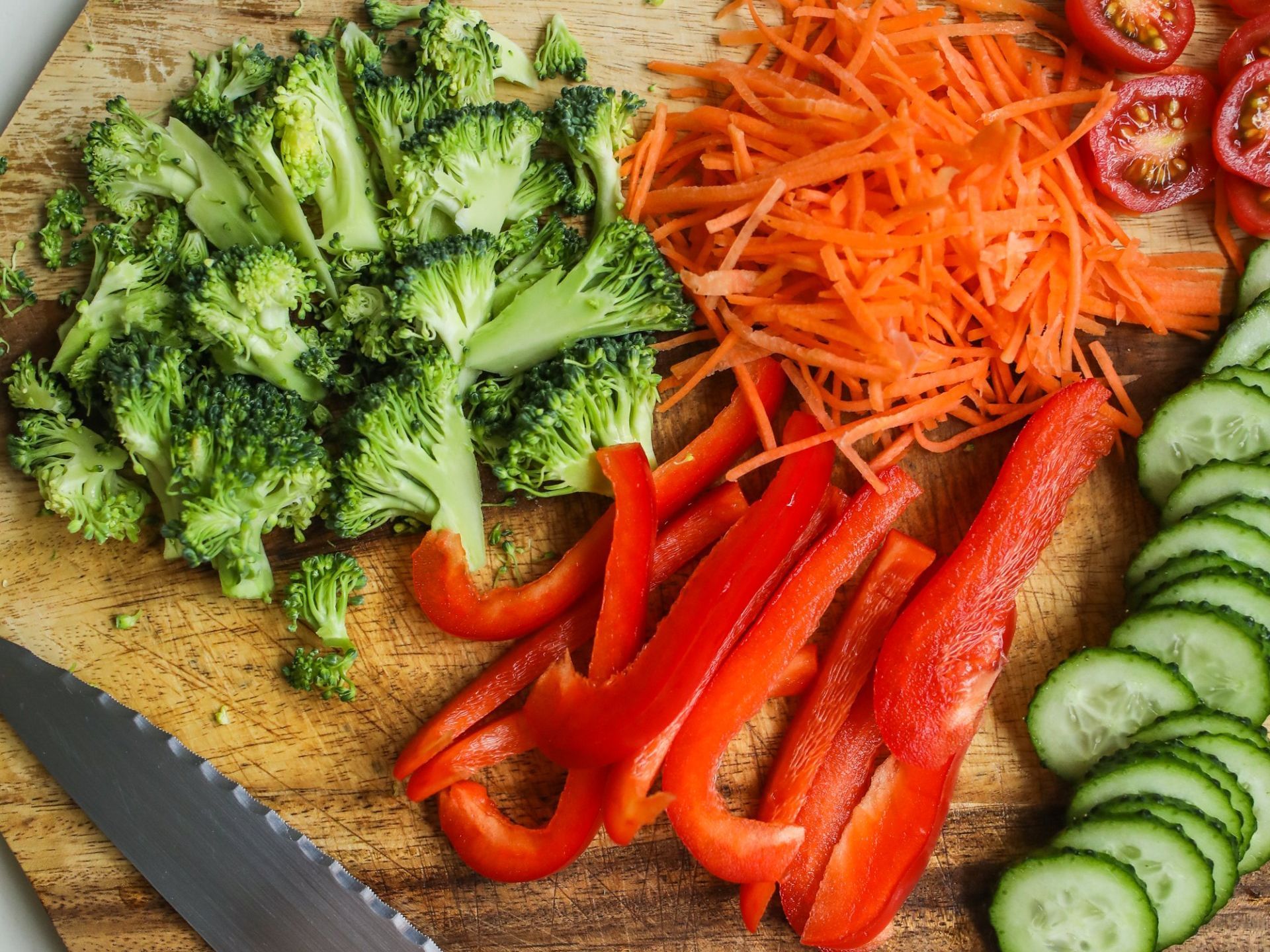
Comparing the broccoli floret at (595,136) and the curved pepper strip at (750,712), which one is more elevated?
the broccoli floret at (595,136)

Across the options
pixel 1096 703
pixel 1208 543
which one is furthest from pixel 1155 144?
pixel 1096 703

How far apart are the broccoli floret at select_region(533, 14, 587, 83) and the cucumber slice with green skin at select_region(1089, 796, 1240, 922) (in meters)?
3.14

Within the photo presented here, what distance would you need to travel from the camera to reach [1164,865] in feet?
10.0

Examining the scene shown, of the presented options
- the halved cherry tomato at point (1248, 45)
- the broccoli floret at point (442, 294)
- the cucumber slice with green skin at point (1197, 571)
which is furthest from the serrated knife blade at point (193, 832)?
the halved cherry tomato at point (1248, 45)

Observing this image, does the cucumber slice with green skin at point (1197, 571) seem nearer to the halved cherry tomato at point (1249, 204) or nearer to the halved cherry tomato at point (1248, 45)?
the halved cherry tomato at point (1249, 204)

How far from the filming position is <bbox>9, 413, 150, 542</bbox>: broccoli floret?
3.32 meters

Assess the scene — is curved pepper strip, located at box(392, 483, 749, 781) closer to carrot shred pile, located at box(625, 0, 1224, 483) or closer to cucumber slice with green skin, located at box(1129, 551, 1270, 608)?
carrot shred pile, located at box(625, 0, 1224, 483)

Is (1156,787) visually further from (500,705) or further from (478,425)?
(478,425)

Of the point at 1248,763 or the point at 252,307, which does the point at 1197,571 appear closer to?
the point at 1248,763

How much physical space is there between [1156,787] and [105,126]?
412 centimetres

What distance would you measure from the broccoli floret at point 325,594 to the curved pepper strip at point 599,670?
72 centimetres

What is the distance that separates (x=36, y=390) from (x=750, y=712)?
8.69 feet

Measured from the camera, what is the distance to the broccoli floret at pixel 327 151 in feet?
11.0

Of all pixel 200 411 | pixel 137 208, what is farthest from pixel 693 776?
pixel 137 208
